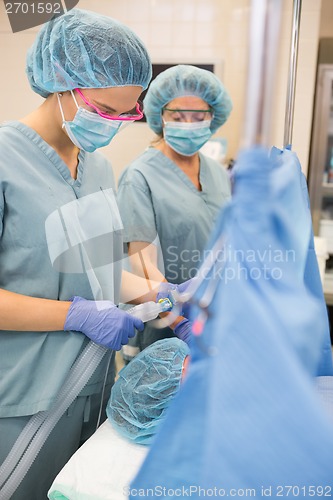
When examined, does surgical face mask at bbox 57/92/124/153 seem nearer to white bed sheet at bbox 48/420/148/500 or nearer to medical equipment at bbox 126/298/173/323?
medical equipment at bbox 126/298/173/323

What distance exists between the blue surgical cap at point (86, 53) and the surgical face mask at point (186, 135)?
0.52 meters

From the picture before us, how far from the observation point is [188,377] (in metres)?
0.52

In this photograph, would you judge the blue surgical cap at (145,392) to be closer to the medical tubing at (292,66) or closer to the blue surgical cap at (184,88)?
the medical tubing at (292,66)

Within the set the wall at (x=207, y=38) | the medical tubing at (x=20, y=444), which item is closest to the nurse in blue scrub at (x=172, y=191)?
the medical tubing at (x=20, y=444)

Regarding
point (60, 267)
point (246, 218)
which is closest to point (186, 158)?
point (60, 267)

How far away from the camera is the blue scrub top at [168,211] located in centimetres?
169

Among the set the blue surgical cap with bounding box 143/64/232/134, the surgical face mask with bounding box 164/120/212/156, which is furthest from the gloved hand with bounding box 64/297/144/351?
the blue surgical cap with bounding box 143/64/232/134

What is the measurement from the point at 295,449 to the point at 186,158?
1479 millimetres

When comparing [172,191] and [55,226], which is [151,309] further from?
[172,191]

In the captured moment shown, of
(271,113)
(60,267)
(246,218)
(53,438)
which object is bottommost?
(53,438)

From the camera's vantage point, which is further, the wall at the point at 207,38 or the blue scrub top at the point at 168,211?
the wall at the point at 207,38

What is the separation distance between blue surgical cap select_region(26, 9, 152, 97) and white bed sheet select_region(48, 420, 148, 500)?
0.82 metres

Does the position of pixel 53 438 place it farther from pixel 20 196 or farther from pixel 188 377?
pixel 188 377

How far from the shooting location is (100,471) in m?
0.98
